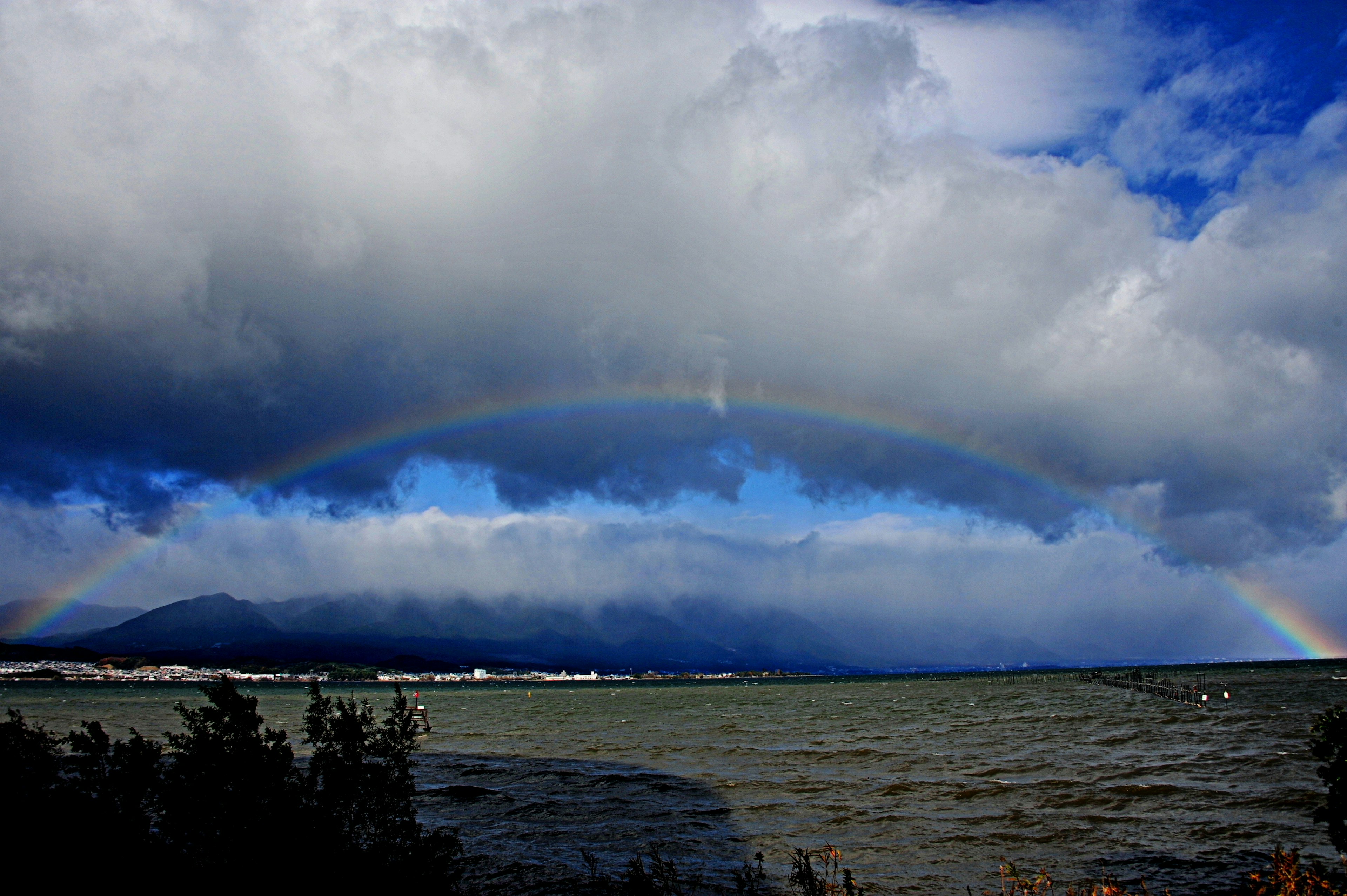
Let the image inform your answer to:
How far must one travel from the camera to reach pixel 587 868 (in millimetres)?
23500

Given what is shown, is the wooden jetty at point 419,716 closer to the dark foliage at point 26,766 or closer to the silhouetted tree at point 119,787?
the silhouetted tree at point 119,787

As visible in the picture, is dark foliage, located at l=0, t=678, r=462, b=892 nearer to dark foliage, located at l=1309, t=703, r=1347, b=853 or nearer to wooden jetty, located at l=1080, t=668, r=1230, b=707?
dark foliage, located at l=1309, t=703, r=1347, b=853

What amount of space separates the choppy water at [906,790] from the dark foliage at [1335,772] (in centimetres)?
808

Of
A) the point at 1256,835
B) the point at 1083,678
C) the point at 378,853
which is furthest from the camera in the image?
the point at 1083,678

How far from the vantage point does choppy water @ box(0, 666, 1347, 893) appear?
24375 mm

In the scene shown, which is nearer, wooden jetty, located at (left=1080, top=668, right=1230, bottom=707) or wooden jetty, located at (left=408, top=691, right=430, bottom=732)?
wooden jetty, located at (left=408, top=691, right=430, bottom=732)

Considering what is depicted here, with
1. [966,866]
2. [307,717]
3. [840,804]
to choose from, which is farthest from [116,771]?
[840,804]

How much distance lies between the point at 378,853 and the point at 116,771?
18.3 feet

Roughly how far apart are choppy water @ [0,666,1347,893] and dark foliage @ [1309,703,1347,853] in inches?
318

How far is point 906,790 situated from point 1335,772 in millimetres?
23347

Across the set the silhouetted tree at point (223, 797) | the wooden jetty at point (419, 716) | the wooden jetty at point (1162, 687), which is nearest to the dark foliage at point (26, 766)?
the silhouetted tree at point (223, 797)

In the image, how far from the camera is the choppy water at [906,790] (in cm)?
2438

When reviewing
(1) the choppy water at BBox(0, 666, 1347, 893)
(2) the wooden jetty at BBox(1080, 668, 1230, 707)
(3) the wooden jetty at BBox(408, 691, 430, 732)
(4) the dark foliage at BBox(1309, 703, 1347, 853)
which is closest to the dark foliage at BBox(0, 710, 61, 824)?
(3) the wooden jetty at BBox(408, 691, 430, 732)

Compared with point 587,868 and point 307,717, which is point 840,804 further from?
point 307,717
